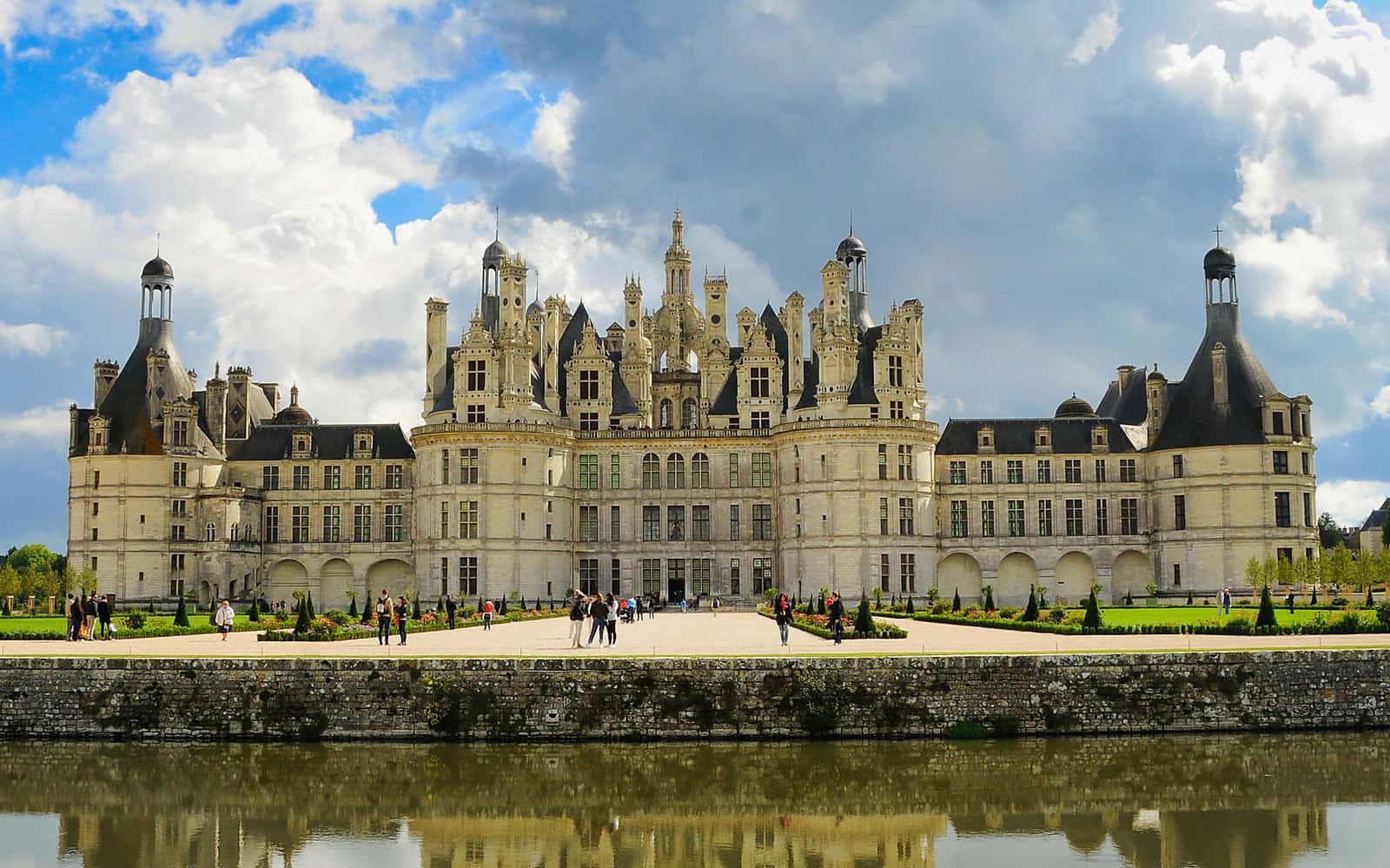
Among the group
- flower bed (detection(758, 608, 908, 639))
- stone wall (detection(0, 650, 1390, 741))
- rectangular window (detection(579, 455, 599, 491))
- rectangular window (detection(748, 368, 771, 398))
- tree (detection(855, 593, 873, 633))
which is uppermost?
rectangular window (detection(748, 368, 771, 398))

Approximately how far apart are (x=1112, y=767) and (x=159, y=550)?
5785 cm

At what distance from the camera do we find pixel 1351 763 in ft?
103

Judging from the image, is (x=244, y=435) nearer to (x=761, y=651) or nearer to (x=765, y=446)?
(x=765, y=446)

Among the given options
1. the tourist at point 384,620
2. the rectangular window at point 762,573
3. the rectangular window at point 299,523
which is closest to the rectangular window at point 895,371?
the rectangular window at point 762,573

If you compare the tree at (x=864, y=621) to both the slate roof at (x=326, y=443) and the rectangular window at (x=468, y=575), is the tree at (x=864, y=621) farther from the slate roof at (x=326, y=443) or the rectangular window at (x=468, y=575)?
the slate roof at (x=326, y=443)

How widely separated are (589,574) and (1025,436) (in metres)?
25.3

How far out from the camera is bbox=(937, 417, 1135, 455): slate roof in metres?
78.9

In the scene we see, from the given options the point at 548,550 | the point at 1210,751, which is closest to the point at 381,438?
the point at 548,550

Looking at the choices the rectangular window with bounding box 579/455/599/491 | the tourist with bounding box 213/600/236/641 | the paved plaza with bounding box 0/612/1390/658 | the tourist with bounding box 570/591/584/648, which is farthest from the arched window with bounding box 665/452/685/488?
the tourist with bounding box 570/591/584/648

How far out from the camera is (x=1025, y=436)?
3130 inches

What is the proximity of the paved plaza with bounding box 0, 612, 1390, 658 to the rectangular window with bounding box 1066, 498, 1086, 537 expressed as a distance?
30921 mm

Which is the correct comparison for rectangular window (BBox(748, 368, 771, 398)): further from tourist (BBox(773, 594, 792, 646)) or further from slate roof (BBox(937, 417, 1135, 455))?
tourist (BBox(773, 594, 792, 646))

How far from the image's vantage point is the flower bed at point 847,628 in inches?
1703

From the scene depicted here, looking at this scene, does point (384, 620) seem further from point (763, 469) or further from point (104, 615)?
point (763, 469)
